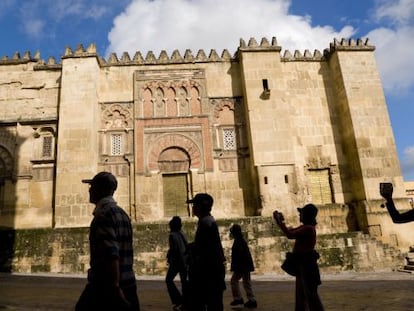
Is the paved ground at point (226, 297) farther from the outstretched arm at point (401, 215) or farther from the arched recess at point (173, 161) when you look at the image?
the arched recess at point (173, 161)

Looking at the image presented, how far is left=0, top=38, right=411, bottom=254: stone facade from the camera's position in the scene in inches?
495

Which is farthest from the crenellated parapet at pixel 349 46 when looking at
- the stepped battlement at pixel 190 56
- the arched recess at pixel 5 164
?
the arched recess at pixel 5 164

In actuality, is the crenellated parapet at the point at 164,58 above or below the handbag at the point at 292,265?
above

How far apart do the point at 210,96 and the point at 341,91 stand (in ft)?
17.7

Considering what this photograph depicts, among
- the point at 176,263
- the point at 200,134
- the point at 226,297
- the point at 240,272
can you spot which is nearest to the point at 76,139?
the point at 200,134

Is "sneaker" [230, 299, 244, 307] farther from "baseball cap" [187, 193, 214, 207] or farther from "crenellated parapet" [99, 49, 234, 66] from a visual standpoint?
"crenellated parapet" [99, 49, 234, 66]

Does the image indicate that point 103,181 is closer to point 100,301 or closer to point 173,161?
point 100,301

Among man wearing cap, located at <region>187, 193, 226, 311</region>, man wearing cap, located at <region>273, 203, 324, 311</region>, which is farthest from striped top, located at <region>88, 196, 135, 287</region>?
man wearing cap, located at <region>273, 203, 324, 311</region>

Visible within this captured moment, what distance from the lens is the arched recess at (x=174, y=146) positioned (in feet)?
43.4

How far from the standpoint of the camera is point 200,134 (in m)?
13.6

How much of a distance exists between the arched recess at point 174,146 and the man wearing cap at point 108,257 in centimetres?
1076

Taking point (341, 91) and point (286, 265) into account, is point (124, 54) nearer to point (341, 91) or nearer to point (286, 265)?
point (341, 91)

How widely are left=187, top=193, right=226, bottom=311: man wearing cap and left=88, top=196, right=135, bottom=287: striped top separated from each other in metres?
0.93

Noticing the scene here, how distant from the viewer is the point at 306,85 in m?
14.5
